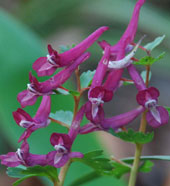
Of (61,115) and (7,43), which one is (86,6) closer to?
(7,43)

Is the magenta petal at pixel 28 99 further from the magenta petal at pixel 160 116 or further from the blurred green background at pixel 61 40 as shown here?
the blurred green background at pixel 61 40

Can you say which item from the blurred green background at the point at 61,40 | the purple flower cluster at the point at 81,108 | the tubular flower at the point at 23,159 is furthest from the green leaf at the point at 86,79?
the blurred green background at the point at 61,40

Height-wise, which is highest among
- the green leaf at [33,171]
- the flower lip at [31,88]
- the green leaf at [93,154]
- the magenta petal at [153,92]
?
the magenta petal at [153,92]

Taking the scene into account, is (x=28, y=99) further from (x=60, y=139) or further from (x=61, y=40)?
(x=61, y=40)

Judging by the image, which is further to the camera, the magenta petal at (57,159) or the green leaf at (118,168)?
the green leaf at (118,168)

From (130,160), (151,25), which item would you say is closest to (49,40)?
(151,25)

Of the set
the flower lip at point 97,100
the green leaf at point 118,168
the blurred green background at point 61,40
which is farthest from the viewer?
the blurred green background at point 61,40

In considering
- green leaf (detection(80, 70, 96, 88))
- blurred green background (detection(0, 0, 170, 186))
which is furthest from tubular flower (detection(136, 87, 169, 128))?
blurred green background (detection(0, 0, 170, 186))

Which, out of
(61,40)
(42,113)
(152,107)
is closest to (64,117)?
(42,113)
